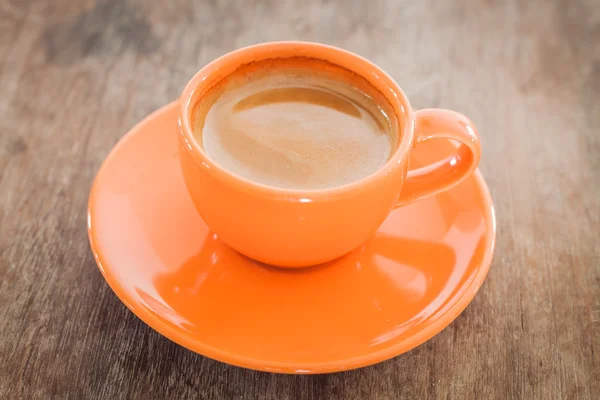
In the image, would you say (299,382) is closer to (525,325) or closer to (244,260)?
(244,260)

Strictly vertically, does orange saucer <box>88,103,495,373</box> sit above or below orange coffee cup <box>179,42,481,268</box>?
below

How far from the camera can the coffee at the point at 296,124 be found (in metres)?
0.88

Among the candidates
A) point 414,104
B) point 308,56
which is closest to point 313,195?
point 308,56

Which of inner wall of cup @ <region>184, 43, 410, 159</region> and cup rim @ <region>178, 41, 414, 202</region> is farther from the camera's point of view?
inner wall of cup @ <region>184, 43, 410, 159</region>

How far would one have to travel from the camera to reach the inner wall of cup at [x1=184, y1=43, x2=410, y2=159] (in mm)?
906

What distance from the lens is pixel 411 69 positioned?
4.61ft

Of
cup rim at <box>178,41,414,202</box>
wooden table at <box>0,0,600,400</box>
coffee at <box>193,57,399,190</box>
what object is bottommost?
wooden table at <box>0,0,600,400</box>

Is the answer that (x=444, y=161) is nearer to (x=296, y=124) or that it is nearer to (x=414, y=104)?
(x=296, y=124)

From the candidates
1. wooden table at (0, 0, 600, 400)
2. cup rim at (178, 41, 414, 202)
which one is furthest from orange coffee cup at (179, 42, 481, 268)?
wooden table at (0, 0, 600, 400)

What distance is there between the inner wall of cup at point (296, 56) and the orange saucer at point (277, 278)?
166 mm

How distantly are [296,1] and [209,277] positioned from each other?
944 millimetres

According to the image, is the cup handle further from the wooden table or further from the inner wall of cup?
the wooden table

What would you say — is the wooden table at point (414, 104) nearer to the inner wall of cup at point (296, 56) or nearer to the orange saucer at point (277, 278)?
the orange saucer at point (277, 278)

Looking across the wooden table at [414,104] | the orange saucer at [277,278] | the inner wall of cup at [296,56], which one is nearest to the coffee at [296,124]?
the inner wall of cup at [296,56]
